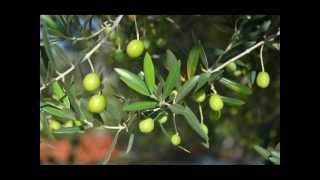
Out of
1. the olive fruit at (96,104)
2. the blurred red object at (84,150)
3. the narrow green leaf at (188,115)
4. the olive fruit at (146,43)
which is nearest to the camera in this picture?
the narrow green leaf at (188,115)

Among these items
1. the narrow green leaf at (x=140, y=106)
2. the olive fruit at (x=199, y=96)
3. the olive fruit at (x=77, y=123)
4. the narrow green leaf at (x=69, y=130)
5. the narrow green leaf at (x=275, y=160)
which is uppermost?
the olive fruit at (x=199, y=96)

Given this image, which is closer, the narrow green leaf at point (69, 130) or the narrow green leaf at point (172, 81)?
the narrow green leaf at point (172, 81)

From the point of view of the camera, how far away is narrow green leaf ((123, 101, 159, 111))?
62.2 inches

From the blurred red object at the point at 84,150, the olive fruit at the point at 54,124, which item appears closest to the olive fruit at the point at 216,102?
the olive fruit at the point at 54,124

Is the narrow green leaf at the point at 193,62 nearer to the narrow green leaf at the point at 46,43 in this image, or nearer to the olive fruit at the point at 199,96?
the olive fruit at the point at 199,96

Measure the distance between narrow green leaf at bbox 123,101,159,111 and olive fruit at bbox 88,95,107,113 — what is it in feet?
0.48

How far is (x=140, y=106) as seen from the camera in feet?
5.17

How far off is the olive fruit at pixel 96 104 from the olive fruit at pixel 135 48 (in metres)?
0.22

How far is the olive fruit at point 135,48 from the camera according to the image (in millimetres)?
1855

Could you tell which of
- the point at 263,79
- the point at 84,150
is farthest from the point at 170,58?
the point at 84,150

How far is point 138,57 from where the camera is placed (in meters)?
1.94

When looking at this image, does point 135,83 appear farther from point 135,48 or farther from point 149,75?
point 135,48
